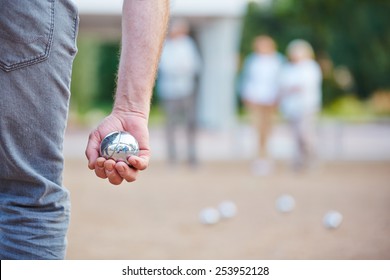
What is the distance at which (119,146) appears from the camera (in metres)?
2.09

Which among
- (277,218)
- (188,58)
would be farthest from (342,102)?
(277,218)

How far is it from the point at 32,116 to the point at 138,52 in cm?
33

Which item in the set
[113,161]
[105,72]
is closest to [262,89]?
[113,161]

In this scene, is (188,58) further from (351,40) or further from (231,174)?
(351,40)

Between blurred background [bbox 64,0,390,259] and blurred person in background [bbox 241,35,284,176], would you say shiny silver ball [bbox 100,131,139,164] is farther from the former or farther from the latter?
blurred person in background [bbox 241,35,284,176]

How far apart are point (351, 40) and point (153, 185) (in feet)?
74.8

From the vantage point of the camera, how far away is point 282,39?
3816 centimetres

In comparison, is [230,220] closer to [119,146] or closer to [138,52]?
[138,52]

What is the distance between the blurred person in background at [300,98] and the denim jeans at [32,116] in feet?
35.4

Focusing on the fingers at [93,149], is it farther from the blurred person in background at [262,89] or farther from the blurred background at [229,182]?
the blurred person in background at [262,89]

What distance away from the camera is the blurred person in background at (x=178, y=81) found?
12.7 metres

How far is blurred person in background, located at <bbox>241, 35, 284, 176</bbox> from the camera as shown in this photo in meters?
12.9

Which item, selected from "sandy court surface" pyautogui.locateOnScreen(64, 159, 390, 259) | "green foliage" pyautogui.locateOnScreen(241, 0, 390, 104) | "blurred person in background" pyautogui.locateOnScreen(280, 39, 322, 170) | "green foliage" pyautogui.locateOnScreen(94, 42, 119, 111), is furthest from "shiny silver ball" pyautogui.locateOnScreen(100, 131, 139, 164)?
"green foliage" pyautogui.locateOnScreen(94, 42, 119, 111)

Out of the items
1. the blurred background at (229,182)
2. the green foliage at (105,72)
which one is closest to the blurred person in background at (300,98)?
the blurred background at (229,182)
